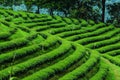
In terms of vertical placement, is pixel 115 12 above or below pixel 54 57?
above

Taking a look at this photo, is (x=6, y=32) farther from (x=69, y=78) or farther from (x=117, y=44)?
(x=117, y=44)

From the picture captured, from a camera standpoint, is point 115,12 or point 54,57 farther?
point 115,12

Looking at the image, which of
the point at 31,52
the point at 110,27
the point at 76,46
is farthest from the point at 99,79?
the point at 110,27

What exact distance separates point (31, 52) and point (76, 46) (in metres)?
6.89

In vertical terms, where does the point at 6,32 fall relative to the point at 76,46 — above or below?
above

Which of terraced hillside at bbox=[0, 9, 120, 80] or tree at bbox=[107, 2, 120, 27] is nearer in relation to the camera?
terraced hillside at bbox=[0, 9, 120, 80]

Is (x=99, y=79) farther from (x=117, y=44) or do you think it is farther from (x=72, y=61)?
(x=117, y=44)

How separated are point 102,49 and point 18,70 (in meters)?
15.6

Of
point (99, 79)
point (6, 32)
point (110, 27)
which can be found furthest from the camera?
point (110, 27)

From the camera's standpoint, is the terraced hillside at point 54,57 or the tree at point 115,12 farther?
the tree at point 115,12

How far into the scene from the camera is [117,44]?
121 feet

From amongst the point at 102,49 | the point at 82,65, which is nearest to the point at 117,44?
the point at 102,49

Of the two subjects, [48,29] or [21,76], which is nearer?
[21,76]

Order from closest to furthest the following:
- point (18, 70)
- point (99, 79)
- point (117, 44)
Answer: point (18, 70) < point (99, 79) < point (117, 44)
